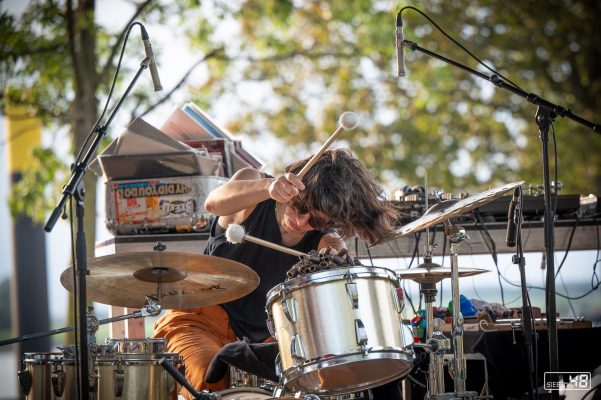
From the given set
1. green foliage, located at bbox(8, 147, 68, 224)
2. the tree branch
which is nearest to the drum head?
the tree branch

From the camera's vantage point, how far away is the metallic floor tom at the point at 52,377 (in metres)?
3.46

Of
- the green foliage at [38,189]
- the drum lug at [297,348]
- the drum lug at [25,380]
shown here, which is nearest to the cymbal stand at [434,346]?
the drum lug at [297,348]

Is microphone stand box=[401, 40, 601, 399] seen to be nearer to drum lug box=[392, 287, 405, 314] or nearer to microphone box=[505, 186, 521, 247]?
microphone box=[505, 186, 521, 247]

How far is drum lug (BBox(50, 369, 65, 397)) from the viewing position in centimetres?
346

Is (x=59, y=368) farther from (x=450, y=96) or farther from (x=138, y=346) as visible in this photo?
(x=450, y=96)

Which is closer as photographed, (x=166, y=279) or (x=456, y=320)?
(x=166, y=279)

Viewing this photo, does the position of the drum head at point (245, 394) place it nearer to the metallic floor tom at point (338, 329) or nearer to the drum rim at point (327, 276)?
the metallic floor tom at point (338, 329)

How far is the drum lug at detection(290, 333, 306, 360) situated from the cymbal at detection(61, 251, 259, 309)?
14.9 inches

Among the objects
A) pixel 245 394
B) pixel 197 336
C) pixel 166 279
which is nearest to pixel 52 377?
pixel 166 279

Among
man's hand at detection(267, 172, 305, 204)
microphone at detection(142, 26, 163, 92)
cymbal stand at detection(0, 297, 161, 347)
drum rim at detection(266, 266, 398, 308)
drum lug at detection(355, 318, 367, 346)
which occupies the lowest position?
drum lug at detection(355, 318, 367, 346)

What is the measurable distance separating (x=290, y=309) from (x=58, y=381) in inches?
38.1

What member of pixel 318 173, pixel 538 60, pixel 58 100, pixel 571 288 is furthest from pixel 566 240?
pixel 538 60

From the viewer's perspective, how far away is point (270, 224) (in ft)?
13.5

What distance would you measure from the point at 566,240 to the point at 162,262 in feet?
8.58
